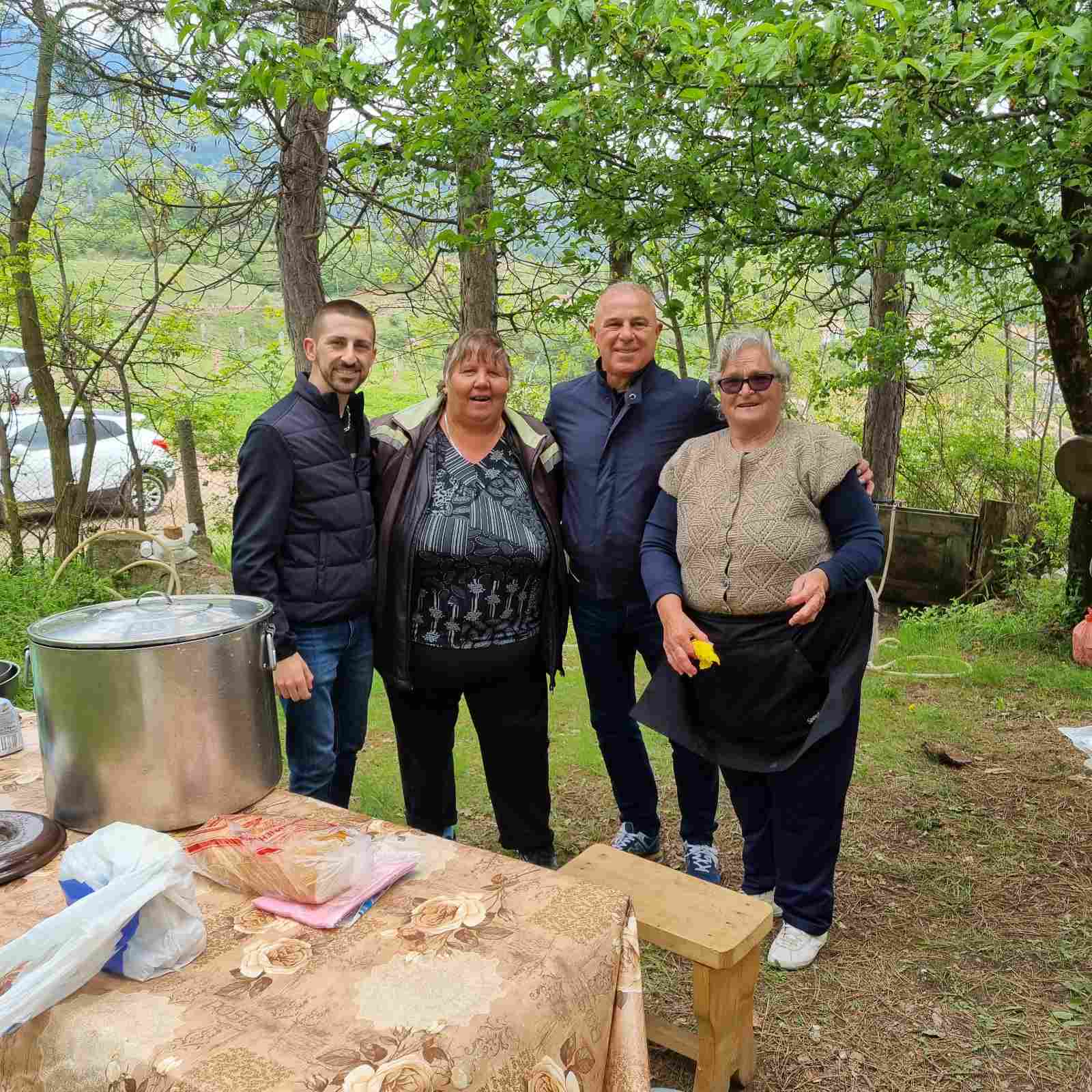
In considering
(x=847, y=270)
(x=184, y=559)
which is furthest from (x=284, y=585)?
(x=184, y=559)

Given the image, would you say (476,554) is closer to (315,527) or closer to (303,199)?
(315,527)

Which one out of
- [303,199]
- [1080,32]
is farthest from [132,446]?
[1080,32]

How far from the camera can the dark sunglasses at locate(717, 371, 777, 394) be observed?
235cm

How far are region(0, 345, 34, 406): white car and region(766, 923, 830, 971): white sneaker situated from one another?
610 centimetres

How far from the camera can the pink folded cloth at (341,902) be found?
1323mm

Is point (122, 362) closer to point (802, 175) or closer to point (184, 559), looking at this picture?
point (184, 559)

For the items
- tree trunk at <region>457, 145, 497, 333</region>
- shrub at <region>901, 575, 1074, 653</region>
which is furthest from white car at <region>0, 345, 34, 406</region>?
shrub at <region>901, 575, 1074, 653</region>

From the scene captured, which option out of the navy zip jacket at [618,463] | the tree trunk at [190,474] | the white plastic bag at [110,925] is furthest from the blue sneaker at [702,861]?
the tree trunk at [190,474]

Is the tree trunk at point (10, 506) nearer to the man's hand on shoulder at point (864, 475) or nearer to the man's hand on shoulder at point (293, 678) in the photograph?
the man's hand on shoulder at point (293, 678)

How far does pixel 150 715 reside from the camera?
4.86ft

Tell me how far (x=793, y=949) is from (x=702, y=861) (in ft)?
1.33

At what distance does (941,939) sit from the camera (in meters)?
2.82

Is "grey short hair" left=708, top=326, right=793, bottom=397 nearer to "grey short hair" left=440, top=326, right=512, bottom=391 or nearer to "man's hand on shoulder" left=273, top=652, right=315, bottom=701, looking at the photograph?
"grey short hair" left=440, top=326, right=512, bottom=391

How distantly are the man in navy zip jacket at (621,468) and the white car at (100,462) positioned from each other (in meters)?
5.17
